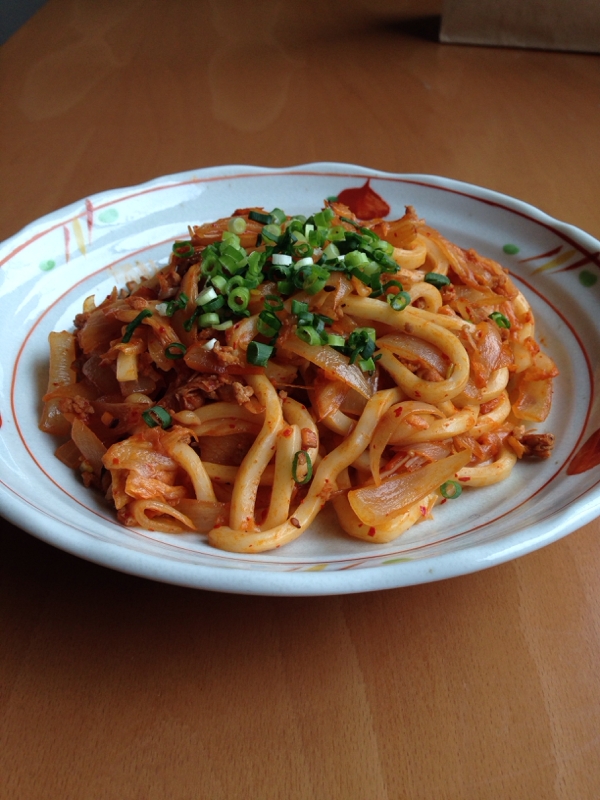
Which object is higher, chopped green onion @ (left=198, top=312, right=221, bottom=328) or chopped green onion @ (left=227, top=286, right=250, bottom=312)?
chopped green onion @ (left=227, top=286, right=250, bottom=312)

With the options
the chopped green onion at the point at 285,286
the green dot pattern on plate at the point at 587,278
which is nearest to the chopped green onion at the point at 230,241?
the chopped green onion at the point at 285,286

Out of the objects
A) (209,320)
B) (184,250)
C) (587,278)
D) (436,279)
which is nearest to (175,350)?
(209,320)

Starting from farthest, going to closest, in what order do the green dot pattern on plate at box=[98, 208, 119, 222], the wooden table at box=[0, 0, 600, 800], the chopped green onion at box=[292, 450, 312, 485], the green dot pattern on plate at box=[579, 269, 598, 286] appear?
the green dot pattern on plate at box=[98, 208, 119, 222] < the green dot pattern on plate at box=[579, 269, 598, 286] < the chopped green onion at box=[292, 450, 312, 485] < the wooden table at box=[0, 0, 600, 800]

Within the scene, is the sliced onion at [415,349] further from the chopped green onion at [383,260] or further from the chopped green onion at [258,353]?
the chopped green onion at [258,353]

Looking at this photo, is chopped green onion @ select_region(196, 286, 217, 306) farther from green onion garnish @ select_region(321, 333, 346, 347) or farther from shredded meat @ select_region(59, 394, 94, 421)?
shredded meat @ select_region(59, 394, 94, 421)

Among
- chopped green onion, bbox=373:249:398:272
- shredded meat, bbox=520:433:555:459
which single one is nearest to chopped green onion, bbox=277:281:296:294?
chopped green onion, bbox=373:249:398:272

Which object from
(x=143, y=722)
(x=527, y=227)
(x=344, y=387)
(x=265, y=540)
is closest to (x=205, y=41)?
(x=527, y=227)

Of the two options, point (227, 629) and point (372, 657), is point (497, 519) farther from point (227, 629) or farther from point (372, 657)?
point (227, 629)
